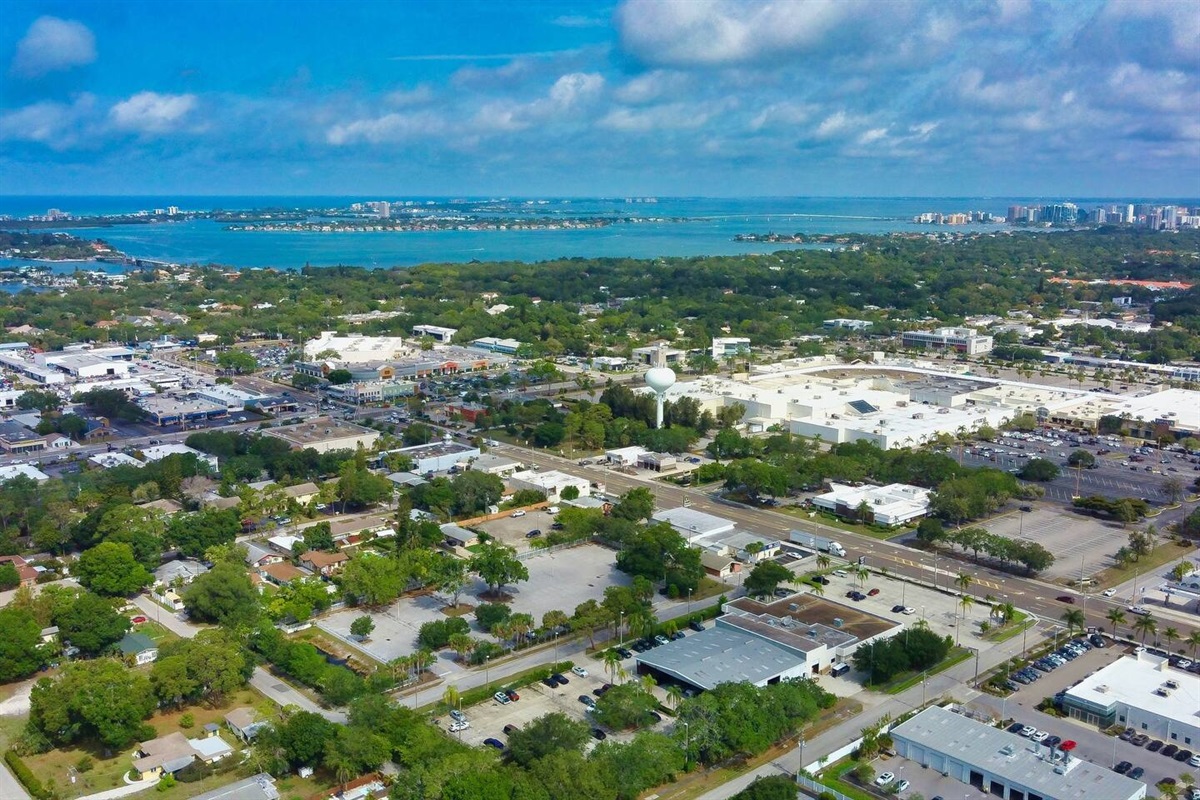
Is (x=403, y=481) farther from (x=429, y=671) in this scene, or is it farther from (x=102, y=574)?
(x=429, y=671)

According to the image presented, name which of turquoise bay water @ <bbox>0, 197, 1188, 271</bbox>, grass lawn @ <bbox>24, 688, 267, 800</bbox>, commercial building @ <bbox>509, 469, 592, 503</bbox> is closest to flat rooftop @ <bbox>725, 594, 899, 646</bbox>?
commercial building @ <bbox>509, 469, 592, 503</bbox>

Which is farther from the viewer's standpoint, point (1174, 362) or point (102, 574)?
point (1174, 362)

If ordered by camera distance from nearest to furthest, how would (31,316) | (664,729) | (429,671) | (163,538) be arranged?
1. (664,729)
2. (429,671)
3. (163,538)
4. (31,316)

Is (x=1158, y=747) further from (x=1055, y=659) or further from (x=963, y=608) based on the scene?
(x=963, y=608)

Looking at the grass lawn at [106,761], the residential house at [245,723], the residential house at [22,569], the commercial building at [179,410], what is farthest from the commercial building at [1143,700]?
the commercial building at [179,410]

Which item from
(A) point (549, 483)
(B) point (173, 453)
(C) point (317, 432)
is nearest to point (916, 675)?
(A) point (549, 483)

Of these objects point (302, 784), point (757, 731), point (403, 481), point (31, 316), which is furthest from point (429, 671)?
point (31, 316)
